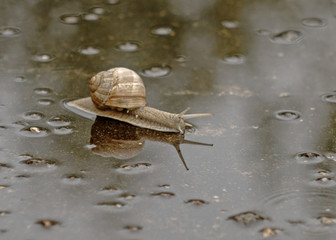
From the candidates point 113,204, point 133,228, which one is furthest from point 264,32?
point 133,228

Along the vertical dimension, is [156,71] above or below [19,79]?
above

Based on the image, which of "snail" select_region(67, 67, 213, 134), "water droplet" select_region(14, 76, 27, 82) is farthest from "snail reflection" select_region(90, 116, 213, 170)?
"water droplet" select_region(14, 76, 27, 82)

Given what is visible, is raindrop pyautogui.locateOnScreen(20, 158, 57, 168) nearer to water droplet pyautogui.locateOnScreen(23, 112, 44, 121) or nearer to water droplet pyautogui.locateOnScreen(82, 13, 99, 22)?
water droplet pyautogui.locateOnScreen(23, 112, 44, 121)

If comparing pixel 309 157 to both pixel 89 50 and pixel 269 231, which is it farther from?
pixel 89 50

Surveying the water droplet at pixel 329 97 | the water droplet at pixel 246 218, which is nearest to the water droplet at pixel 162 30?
the water droplet at pixel 329 97

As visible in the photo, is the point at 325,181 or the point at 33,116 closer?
the point at 325,181

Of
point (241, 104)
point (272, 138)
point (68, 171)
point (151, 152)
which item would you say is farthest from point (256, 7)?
point (68, 171)
